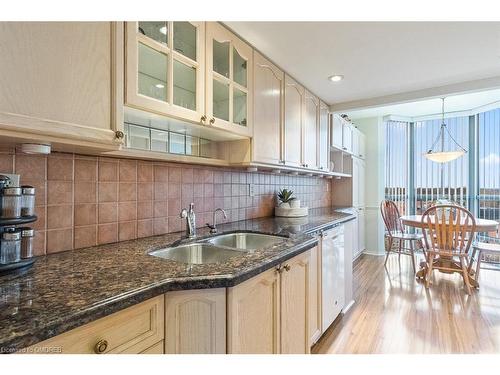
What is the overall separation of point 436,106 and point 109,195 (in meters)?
4.75

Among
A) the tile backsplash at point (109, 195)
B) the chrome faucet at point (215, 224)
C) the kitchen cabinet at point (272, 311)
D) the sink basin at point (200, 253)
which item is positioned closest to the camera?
the kitchen cabinet at point (272, 311)

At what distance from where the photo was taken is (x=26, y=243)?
101 cm

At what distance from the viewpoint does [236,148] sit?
78.1 inches

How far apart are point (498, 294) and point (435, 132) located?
282 centimetres

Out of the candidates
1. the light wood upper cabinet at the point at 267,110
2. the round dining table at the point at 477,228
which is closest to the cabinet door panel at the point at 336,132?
the round dining table at the point at 477,228

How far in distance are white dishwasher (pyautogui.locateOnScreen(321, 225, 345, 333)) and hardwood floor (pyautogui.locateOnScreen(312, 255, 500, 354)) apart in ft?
0.48

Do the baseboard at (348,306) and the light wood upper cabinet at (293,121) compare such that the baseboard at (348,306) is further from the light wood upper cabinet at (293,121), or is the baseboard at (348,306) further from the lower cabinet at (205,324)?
the light wood upper cabinet at (293,121)

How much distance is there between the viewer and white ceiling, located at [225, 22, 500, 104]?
172cm

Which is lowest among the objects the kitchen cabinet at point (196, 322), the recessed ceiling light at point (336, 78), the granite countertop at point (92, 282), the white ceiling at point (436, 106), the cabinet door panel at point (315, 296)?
the cabinet door panel at point (315, 296)

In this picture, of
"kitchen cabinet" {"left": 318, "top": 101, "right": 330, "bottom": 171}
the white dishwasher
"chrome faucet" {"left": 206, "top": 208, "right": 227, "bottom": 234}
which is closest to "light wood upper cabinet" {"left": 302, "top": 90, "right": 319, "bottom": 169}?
"kitchen cabinet" {"left": 318, "top": 101, "right": 330, "bottom": 171}

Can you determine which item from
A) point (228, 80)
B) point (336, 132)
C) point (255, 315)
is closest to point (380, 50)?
point (228, 80)

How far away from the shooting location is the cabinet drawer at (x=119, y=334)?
2.18 feet

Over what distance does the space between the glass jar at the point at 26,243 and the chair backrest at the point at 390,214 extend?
4.10 meters

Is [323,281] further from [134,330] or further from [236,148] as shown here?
[134,330]
